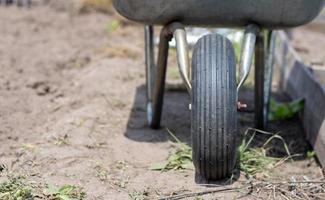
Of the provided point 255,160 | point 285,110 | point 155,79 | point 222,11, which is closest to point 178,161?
point 255,160

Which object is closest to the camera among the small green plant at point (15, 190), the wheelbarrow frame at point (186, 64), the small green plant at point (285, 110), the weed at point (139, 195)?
the small green plant at point (15, 190)

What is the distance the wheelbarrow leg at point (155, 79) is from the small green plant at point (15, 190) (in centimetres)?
115

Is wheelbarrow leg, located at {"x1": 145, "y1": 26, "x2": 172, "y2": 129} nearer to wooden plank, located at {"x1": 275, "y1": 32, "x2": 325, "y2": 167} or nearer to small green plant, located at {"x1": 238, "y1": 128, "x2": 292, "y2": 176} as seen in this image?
small green plant, located at {"x1": 238, "y1": 128, "x2": 292, "y2": 176}

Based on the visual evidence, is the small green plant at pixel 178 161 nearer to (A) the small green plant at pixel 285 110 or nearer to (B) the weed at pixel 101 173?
(B) the weed at pixel 101 173

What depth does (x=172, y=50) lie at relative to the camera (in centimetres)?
590

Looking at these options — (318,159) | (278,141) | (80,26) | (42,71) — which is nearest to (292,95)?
(278,141)

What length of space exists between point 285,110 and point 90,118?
1.27m

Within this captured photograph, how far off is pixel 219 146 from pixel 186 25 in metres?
0.84

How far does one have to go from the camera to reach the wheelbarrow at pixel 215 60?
297 cm

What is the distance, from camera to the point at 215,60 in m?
3.09

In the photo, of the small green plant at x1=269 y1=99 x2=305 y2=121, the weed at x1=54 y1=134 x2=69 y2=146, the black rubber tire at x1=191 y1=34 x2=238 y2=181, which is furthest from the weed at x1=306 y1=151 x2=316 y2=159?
the weed at x1=54 y1=134 x2=69 y2=146

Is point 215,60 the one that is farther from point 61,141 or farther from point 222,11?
point 61,141

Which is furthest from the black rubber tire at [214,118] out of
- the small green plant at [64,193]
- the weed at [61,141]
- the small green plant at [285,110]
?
the small green plant at [285,110]

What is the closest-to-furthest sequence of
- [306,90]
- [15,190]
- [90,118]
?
1. [15,190]
2. [90,118]
3. [306,90]
